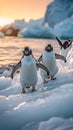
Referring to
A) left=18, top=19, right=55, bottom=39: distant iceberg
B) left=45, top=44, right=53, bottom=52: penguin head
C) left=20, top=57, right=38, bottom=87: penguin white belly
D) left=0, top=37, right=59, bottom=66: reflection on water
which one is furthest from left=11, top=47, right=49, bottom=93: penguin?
left=18, top=19, right=55, bottom=39: distant iceberg

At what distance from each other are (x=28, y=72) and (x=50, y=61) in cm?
140

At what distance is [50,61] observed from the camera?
9664mm

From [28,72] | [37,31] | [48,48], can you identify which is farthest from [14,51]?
[37,31]

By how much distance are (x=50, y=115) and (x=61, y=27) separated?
66.4 metres

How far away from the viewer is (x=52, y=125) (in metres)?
5.39

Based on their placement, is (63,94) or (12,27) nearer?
(63,94)

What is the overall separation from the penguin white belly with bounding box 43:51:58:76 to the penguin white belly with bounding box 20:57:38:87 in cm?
119

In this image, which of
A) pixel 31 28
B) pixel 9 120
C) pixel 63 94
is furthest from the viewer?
pixel 31 28

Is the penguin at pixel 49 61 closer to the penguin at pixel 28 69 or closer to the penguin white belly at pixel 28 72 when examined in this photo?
the penguin at pixel 28 69

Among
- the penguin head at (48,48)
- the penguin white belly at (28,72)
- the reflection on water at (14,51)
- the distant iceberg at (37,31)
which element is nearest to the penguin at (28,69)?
the penguin white belly at (28,72)

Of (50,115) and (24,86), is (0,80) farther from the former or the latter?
(50,115)

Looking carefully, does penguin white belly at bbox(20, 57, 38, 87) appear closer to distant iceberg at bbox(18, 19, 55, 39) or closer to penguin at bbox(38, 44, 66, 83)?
penguin at bbox(38, 44, 66, 83)

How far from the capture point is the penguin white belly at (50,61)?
9594 mm

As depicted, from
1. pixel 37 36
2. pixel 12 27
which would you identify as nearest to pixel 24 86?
pixel 37 36
